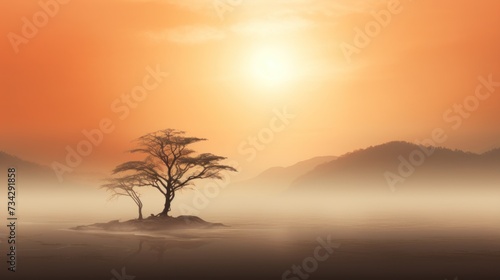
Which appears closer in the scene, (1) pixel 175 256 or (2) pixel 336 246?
(1) pixel 175 256

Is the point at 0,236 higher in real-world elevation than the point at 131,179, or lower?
lower

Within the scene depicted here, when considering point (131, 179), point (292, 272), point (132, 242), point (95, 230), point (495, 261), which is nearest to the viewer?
point (292, 272)

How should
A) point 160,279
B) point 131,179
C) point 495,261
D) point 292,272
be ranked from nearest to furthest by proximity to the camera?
point 160,279
point 292,272
point 495,261
point 131,179

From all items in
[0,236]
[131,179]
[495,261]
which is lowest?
[495,261]

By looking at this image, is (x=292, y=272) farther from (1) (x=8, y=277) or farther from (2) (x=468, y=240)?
(2) (x=468, y=240)

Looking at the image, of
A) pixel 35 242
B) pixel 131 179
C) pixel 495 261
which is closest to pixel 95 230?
pixel 131 179

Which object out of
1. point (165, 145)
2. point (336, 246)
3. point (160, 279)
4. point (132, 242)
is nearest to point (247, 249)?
point (336, 246)

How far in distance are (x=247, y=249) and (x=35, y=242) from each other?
13.8 m

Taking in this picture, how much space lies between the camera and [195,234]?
48062 mm

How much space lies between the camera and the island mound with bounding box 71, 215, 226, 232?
5366 cm

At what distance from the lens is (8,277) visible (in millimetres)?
25734

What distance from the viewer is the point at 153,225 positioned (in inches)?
2137

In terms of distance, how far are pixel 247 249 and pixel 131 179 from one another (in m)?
24.6

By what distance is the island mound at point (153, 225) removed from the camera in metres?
53.7
